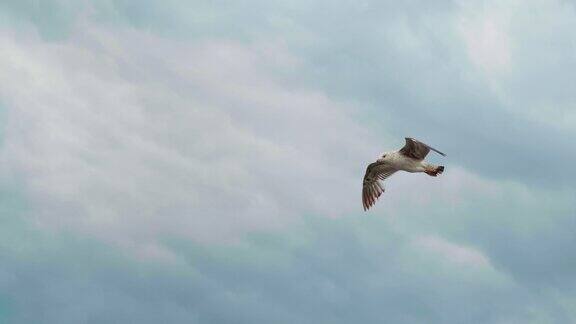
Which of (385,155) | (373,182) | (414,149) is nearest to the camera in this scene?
(414,149)

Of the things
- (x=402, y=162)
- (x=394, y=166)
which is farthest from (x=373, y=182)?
(x=402, y=162)

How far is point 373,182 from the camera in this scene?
285ft

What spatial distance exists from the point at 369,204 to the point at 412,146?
13.5 meters

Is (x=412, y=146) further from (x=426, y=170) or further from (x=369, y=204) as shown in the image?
(x=369, y=204)

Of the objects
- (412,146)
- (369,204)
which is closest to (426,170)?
(412,146)

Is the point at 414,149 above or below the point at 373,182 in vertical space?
below

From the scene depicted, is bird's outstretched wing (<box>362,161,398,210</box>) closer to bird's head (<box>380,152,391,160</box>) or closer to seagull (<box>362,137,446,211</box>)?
seagull (<box>362,137,446,211</box>)

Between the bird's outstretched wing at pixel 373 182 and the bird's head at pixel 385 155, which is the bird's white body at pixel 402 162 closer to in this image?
the bird's head at pixel 385 155

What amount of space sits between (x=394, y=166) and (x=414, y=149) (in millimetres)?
6091

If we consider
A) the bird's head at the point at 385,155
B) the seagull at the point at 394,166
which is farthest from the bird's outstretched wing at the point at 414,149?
the bird's head at the point at 385,155

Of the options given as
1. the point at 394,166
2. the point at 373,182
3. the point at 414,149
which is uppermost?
the point at 373,182

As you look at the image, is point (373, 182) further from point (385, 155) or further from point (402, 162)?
point (402, 162)

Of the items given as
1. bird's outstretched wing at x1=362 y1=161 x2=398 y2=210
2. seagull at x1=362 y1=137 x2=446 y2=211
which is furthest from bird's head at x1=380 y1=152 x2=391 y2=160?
bird's outstretched wing at x1=362 y1=161 x2=398 y2=210

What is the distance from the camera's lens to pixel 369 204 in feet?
289
